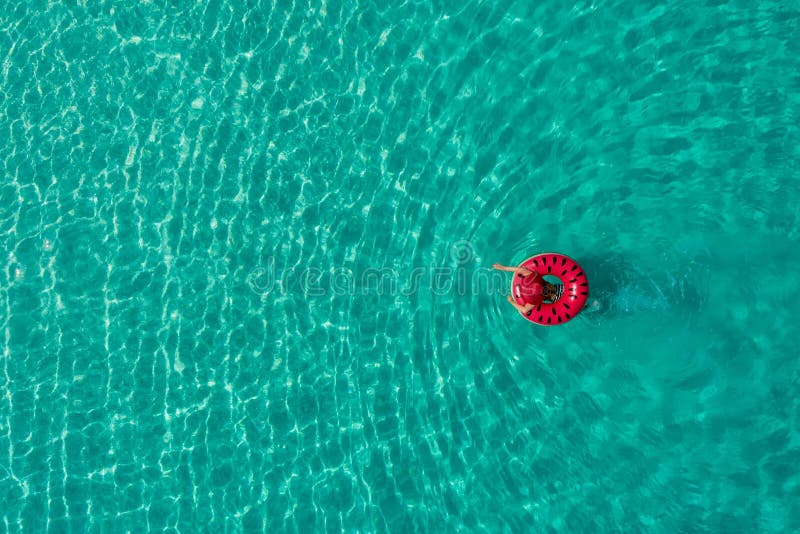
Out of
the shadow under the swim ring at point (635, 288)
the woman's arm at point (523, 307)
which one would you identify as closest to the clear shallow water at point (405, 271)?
the shadow under the swim ring at point (635, 288)

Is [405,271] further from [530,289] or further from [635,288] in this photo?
[635,288]

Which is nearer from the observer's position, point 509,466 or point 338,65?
point 509,466

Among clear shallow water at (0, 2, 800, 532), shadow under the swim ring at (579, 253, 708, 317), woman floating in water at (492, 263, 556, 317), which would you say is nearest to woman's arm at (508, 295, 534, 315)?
woman floating in water at (492, 263, 556, 317)

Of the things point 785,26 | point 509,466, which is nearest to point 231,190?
point 509,466

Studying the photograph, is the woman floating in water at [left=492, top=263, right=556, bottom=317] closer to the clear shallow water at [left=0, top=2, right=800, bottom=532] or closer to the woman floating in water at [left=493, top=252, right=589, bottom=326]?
the woman floating in water at [left=493, top=252, right=589, bottom=326]

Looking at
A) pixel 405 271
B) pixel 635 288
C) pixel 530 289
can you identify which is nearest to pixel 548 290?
pixel 530 289

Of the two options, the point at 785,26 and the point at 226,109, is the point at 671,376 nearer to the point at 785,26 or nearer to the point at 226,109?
the point at 785,26
